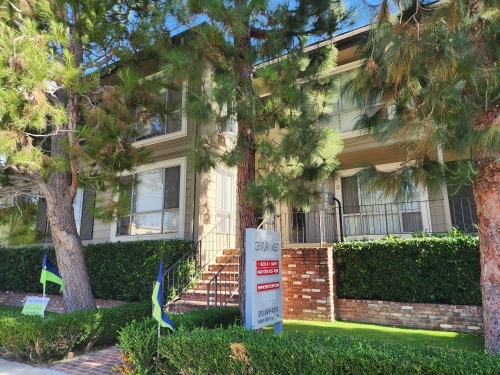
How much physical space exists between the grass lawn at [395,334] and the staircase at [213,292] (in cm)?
119

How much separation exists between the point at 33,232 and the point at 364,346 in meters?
6.56

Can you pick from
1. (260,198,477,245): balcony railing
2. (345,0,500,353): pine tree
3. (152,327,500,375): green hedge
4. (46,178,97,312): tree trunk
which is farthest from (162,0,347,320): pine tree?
(46,178,97,312): tree trunk

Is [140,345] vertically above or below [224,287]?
below

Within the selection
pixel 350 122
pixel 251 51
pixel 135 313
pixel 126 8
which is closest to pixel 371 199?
pixel 350 122

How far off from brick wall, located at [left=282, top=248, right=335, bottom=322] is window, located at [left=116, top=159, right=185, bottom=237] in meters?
3.24

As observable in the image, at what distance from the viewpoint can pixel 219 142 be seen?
10.3m

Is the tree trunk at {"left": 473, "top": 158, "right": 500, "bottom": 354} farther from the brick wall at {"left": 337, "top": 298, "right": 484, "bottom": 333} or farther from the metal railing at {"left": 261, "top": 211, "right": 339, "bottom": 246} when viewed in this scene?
the metal railing at {"left": 261, "top": 211, "right": 339, "bottom": 246}

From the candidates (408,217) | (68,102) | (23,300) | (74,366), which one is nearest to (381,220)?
(408,217)

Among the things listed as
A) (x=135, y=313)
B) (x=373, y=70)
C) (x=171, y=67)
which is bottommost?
(x=135, y=313)

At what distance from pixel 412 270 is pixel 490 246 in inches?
110

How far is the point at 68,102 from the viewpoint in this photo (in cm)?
777

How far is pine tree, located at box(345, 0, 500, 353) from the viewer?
3.92 m

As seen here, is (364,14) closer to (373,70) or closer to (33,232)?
(373,70)

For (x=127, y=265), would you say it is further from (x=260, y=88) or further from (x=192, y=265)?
(x=260, y=88)
